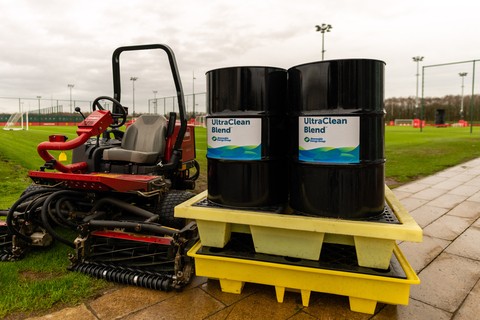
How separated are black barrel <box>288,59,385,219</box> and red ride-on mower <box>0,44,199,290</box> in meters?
1.09

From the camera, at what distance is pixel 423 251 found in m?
3.37

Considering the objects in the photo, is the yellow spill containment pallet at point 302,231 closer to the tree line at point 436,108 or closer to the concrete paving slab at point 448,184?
the concrete paving slab at point 448,184

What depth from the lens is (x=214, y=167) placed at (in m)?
2.64

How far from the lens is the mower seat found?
11.8 ft

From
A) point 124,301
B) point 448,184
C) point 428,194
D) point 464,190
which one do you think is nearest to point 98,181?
point 124,301

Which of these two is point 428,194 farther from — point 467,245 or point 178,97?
point 178,97

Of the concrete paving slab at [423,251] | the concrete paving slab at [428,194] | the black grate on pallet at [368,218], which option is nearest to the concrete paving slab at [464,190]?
the concrete paving slab at [428,194]

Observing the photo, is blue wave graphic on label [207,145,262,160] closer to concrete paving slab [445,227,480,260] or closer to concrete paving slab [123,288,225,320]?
concrete paving slab [123,288,225,320]

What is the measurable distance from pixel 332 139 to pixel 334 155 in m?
0.10

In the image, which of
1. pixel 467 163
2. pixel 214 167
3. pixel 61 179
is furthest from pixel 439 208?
pixel 467 163

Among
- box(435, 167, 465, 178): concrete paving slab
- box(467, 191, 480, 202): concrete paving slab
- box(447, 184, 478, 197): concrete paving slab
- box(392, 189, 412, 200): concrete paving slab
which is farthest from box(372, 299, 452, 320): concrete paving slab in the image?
box(435, 167, 465, 178): concrete paving slab

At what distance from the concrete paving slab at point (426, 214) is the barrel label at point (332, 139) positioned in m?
2.63

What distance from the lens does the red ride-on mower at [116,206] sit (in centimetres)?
272

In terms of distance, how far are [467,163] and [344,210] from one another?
32.6 feet
